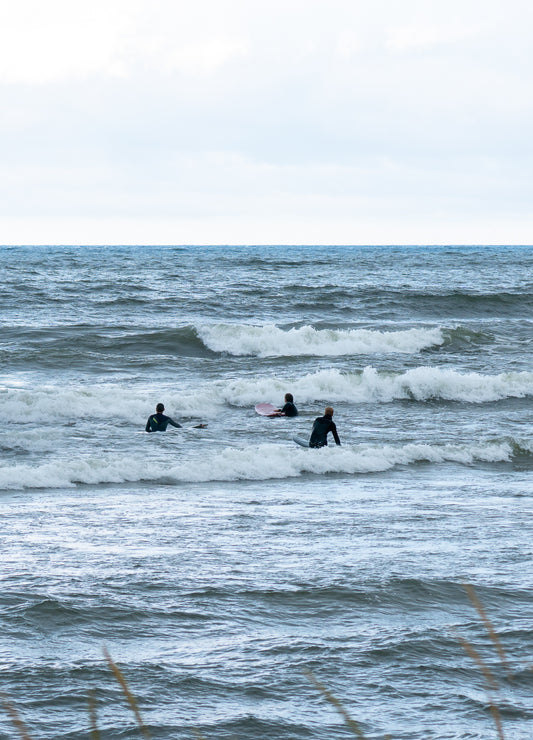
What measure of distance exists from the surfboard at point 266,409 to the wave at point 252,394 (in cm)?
89

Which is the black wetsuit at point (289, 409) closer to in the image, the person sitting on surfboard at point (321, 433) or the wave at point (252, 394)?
the wave at point (252, 394)

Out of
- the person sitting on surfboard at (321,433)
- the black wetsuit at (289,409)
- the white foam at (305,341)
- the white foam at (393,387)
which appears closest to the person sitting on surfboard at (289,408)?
the black wetsuit at (289,409)

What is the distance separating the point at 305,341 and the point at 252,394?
9.63m

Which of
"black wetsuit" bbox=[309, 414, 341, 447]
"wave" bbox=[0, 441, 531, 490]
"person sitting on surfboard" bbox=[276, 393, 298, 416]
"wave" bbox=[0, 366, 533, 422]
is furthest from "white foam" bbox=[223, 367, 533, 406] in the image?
"wave" bbox=[0, 441, 531, 490]

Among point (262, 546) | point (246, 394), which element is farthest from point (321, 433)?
point (246, 394)

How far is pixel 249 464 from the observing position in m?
14.6

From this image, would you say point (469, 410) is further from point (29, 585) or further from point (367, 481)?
point (29, 585)

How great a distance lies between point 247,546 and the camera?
9.62 m

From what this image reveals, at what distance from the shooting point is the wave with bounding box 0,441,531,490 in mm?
13641

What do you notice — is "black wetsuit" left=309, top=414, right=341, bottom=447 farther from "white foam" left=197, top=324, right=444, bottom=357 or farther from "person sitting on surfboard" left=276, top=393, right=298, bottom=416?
"white foam" left=197, top=324, right=444, bottom=357

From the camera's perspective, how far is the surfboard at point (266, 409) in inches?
822

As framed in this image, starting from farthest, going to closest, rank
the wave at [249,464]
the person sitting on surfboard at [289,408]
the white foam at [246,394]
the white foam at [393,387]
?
the white foam at [393,387], the white foam at [246,394], the person sitting on surfboard at [289,408], the wave at [249,464]

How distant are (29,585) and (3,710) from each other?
2.46 meters

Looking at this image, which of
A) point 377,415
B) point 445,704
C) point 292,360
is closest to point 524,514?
point 445,704
